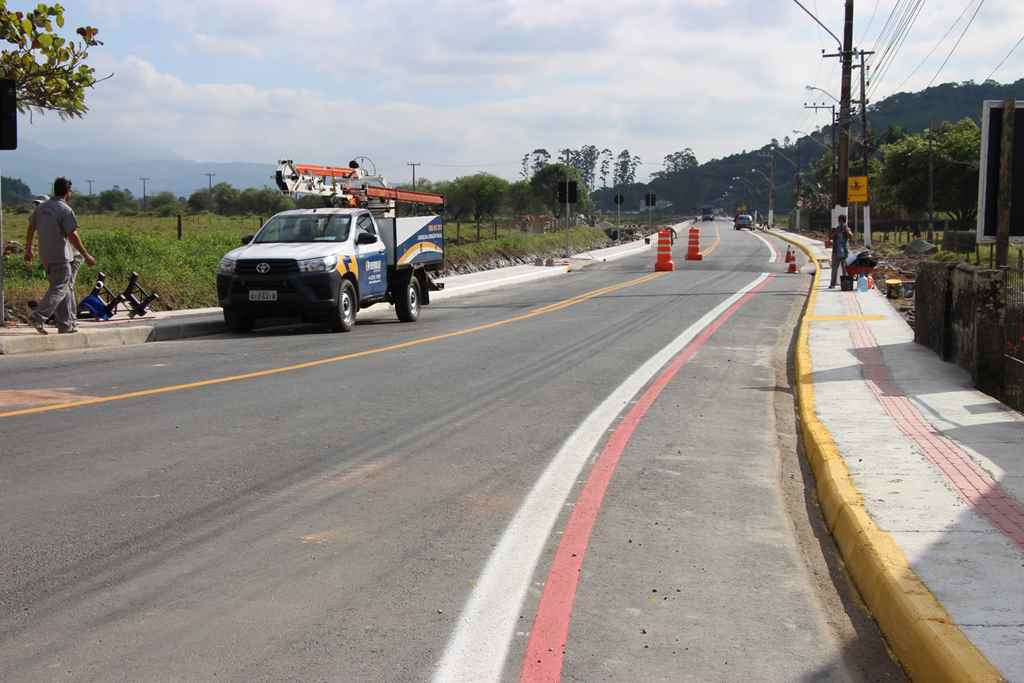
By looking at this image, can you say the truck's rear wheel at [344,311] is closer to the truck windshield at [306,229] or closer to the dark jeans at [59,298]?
the truck windshield at [306,229]

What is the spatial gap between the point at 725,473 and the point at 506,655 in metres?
3.72

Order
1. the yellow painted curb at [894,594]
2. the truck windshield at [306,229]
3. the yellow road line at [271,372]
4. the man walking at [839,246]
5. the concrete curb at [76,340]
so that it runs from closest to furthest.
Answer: the yellow painted curb at [894,594], the yellow road line at [271,372], the concrete curb at [76,340], the truck windshield at [306,229], the man walking at [839,246]

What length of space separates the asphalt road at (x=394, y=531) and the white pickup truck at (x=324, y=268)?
448 cm

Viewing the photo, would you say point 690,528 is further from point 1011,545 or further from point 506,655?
point 506,655

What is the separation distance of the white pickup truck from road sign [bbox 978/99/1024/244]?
29.8ft

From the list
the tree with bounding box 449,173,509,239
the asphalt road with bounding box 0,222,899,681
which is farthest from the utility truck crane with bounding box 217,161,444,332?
the tree with bounding box 449,173,509,239

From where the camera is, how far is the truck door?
18.2 meters

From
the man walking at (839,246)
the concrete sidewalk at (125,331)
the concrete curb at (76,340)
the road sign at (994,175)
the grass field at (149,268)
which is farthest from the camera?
the man walking at (839,246)

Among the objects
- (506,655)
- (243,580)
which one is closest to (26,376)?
(243,580)

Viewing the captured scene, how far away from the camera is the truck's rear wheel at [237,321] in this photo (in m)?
17.0

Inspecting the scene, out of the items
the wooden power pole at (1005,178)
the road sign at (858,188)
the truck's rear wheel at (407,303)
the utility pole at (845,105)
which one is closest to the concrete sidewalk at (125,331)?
the truck's rear wheel at (407,303)

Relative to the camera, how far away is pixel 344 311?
1741 centimetres

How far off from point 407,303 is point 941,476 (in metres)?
13.3

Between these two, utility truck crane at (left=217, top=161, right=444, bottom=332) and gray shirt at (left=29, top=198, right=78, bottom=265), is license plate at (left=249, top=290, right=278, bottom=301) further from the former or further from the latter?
gray shirt at (left=29, top=198, right=78, bottom=265)
